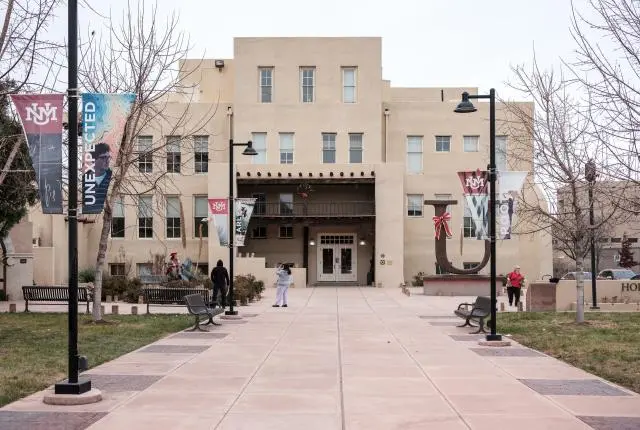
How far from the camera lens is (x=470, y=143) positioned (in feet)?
161

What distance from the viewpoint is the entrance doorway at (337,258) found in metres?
48.5

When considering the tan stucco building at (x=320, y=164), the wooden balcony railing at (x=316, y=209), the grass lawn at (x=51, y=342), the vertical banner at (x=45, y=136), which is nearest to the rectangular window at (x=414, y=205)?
the tan stucco building at (x=320, y=164)

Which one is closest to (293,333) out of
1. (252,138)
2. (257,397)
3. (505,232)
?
(505,232)

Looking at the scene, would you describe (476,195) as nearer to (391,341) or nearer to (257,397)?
(391,341)

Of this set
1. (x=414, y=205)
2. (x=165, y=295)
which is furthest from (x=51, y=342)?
(x=414, y=205)

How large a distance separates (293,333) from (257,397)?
8.87 meters

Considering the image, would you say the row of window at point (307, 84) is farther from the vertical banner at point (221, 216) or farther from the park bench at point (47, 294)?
the park bench at point (47, 294)

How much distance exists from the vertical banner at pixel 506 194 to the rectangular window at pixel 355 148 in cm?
2812

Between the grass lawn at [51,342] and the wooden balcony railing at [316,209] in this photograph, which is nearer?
the grass lawn at [51,342]

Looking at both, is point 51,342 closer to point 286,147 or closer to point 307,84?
point 286,147

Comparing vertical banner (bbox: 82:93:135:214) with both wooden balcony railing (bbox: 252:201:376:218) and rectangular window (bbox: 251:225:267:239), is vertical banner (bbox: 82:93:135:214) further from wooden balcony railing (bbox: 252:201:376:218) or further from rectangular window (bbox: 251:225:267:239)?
rectangular window (bbox: 251:225:267:239)

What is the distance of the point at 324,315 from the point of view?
992 inches

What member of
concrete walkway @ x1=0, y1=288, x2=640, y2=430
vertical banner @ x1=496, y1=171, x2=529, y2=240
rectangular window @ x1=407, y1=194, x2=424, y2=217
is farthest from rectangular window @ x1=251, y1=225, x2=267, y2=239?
vertical banner @ x1=496, y1=171, x2=529, y2=240

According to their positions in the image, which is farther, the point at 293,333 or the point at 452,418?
the point at 293,333
